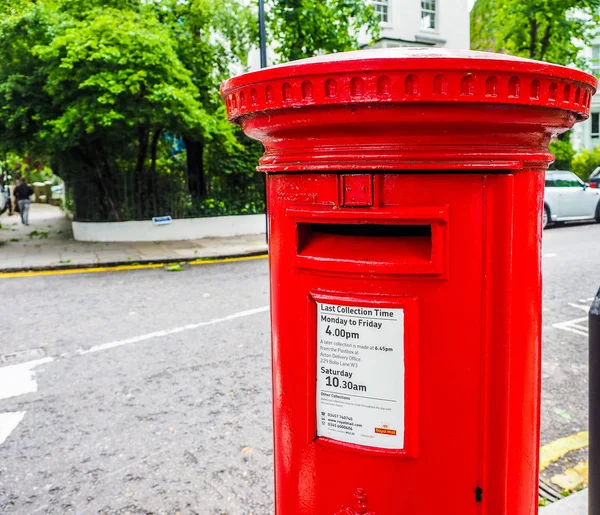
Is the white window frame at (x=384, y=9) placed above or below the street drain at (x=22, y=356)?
above

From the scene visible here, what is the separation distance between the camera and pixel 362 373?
4.49 feet

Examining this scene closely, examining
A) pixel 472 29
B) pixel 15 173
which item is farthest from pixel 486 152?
pixel 15 173

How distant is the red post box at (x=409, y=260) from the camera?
4.00 ft

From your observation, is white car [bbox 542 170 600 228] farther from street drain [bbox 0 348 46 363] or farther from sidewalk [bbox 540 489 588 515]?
sidewalk [bbox 540 489 588 515]

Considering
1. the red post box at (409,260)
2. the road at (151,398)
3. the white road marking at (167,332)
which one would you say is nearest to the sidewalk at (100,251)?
the road at (151,398)

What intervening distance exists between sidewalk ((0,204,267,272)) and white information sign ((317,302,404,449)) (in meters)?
9.88

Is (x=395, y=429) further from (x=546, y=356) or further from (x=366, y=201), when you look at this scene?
(x=546, y=356)

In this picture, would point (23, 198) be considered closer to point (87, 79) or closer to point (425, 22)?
point (87, 79)

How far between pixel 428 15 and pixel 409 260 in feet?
78.4

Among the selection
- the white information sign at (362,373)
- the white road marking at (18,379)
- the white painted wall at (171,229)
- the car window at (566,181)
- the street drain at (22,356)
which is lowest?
the white road marking at (18,379)

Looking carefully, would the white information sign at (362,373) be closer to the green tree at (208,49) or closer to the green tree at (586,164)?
the green tree at (208,49)

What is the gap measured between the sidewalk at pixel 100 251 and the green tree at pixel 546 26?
11.0 m

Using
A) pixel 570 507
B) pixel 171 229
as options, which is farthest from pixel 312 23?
pixel 570 507

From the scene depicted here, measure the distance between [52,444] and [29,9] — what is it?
10.5 m
